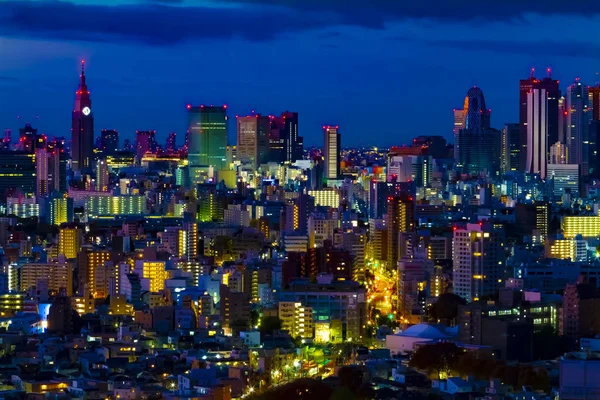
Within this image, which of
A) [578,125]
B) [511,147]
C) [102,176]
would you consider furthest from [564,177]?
[102,176]

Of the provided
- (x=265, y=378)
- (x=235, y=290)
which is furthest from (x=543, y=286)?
(x=265, y=378)

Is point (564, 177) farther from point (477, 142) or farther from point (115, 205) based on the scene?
point (115, 205)

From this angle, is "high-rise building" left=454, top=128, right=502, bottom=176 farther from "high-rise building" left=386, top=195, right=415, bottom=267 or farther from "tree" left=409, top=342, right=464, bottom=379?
"tree" left=409, top=342, right=464, bottom=379

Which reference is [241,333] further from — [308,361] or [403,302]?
[403,302]

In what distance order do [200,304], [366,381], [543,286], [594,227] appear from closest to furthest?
[366,381]
[200,304]
[543,286]
[594,227]

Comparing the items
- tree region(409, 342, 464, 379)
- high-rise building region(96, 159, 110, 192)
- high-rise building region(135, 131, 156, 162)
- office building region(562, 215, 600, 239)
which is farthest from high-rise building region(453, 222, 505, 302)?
high-rise building region(135, 131, 156, 162)

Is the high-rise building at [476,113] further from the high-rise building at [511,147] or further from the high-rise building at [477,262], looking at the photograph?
the high-rise building at [477,262]
